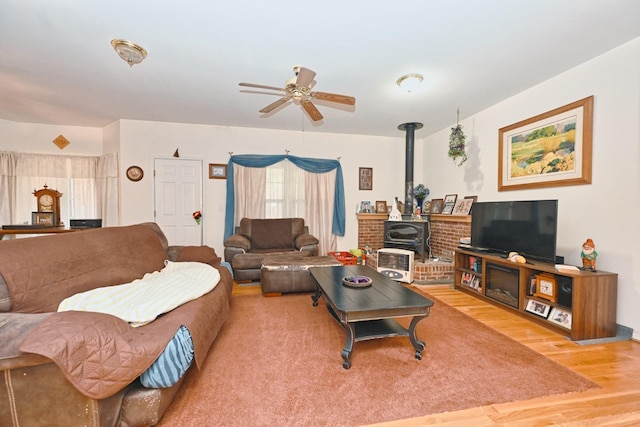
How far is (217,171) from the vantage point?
4.92m

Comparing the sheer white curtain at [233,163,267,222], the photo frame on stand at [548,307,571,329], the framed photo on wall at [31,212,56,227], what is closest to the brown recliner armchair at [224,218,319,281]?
the sheer white curtain at [233,163,267,222]

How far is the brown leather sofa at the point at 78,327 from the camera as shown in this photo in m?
1.04

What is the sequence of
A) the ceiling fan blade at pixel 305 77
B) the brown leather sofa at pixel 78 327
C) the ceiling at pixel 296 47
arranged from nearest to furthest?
the brown leather sofa at pixel 78 327 → the ceiling at pixel 296 47 → the ceiling fan blade at pixel 305 77

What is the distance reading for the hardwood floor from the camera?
1.43 m

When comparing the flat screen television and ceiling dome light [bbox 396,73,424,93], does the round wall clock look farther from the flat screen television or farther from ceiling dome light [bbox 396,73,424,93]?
the flat screen television

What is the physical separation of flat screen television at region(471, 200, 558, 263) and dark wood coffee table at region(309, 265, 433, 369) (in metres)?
1.59

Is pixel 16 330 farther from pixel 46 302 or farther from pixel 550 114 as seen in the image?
pixel 550 114

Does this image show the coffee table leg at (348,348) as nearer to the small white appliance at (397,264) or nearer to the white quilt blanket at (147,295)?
the white quilt blanket at (147,295)

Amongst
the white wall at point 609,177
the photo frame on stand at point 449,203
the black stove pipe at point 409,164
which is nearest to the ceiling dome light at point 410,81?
the white wall at point 609,177

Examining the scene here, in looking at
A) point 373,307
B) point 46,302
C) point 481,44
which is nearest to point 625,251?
point 481,44

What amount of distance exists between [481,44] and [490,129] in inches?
71.6

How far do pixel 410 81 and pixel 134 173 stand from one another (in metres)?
4.49

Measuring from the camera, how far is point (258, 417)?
1436 millimetres

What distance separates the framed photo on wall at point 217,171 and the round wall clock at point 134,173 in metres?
1.13
